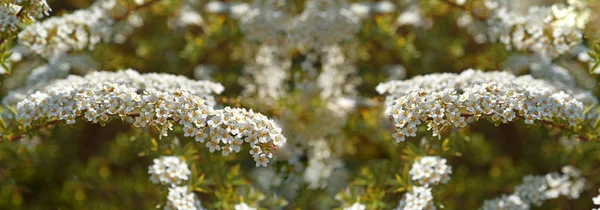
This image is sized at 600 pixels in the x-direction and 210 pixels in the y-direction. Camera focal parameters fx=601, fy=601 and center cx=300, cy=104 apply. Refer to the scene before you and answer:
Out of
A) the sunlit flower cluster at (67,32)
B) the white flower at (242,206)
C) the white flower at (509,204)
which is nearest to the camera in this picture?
the sunlit flower cluster at (67,32)

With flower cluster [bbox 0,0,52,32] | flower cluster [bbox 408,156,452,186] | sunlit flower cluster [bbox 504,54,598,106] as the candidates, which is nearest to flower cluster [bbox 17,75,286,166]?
flower cluster [bbox 0,0,52,32]

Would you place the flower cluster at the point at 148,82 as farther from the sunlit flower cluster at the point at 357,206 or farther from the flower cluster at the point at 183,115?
the sunlit flower cluster at the point at 357,206

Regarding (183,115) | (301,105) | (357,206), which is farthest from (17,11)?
(301,105)

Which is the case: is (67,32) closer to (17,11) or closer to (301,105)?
(17,11)

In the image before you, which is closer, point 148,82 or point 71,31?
point 148,82

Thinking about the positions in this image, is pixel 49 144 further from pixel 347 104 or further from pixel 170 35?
pixel 347 104

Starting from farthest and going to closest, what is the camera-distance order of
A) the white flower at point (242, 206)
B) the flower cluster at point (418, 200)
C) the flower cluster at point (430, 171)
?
the white flower at point (242, 206), the flower cluster at point (430, 171), the flower cluster at point (418, 200)

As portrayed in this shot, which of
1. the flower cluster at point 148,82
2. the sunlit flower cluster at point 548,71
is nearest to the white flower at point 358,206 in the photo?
the flower cluster at point 148,82
